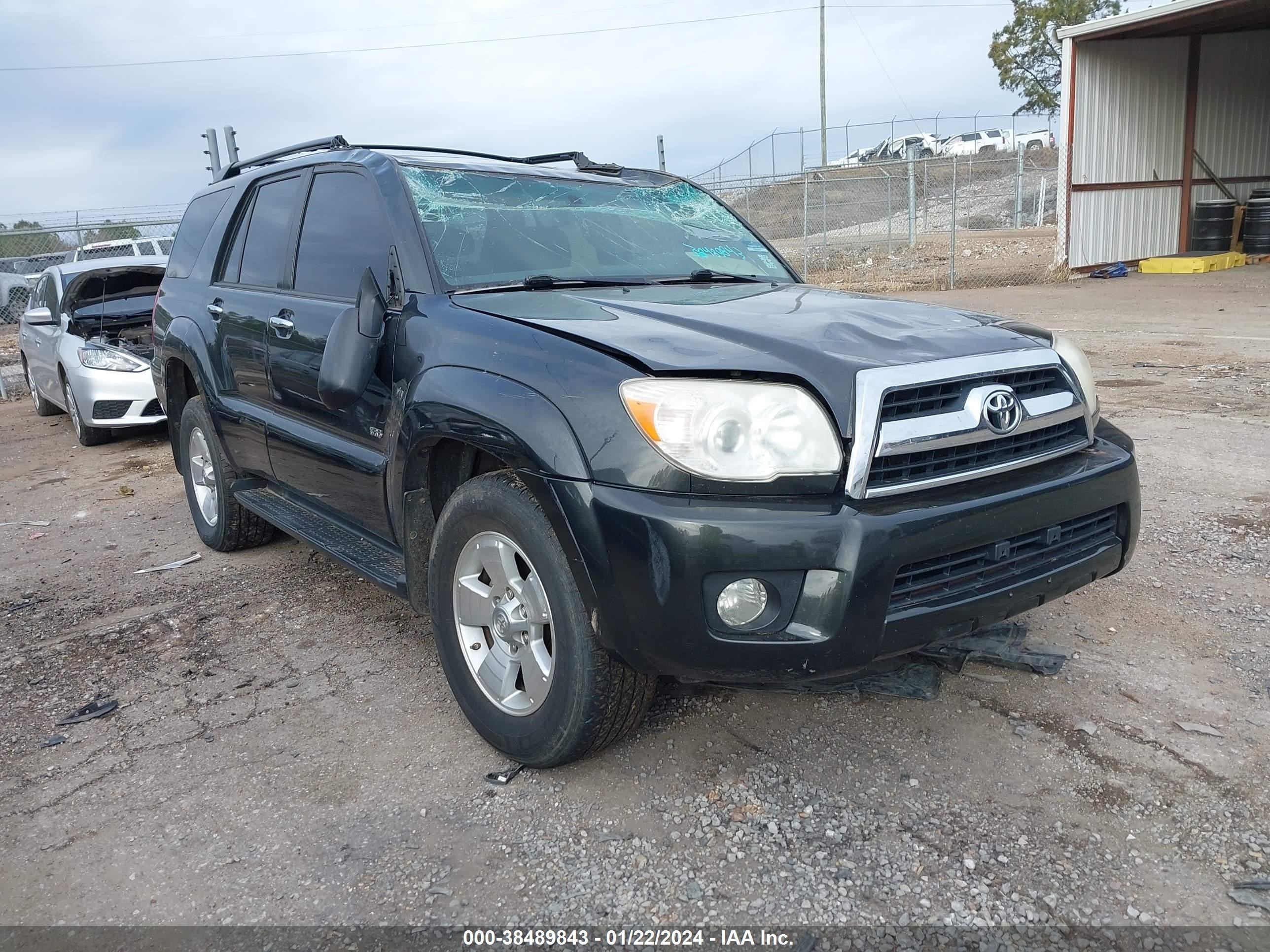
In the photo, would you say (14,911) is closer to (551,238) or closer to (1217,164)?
(551,238)

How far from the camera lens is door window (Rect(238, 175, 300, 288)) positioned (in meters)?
4.11

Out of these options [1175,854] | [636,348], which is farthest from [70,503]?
[1175,854]

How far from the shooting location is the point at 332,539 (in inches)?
147

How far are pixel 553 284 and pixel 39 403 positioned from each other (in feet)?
30.5

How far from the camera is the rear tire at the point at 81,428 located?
8.41m

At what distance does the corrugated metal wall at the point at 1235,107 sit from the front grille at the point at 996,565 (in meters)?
20.8

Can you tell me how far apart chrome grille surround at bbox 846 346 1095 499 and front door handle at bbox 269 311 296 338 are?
7.65 feet

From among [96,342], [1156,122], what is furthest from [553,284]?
[1156,122]

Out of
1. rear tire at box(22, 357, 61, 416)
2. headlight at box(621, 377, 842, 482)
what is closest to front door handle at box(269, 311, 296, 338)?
headlight at box(621, 377, 842, 482)

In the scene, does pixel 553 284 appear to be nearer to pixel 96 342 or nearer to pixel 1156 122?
pixel 96 342

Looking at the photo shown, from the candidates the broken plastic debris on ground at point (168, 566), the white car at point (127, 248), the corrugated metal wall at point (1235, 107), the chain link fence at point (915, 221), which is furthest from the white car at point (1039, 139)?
the broken plastic debris on ground at point (168, 566)

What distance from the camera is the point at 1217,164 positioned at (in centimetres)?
2033

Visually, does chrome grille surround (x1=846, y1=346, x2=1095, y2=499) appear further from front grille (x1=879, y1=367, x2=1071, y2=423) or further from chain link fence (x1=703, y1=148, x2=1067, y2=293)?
chain link fence (x1=703, y1=148, x2=1067, y2=293)

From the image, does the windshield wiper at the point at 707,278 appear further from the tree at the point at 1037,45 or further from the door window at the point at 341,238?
the tree at the point at 1037,45
